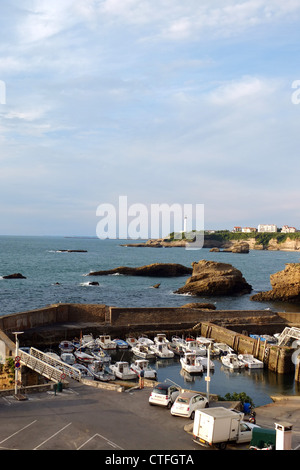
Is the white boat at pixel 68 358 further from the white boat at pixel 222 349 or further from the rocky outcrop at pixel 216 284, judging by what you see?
the rocky outcrop at pixel 216 284

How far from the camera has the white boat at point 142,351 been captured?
4106 cm

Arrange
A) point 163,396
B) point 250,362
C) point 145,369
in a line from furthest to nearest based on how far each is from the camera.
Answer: point 250,362, point 145,369, point 163,396

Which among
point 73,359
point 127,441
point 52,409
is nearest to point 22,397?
point 52,409

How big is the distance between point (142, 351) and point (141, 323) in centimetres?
642

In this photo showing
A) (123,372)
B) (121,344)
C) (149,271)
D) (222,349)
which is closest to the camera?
(123,372)

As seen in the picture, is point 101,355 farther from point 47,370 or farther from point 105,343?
point 47,370

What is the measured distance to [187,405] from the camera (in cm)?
1819

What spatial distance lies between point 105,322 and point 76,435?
105 ft

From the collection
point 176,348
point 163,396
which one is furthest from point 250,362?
point 163,396

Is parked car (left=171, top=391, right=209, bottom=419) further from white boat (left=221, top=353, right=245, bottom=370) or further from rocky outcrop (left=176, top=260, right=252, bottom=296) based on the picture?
rocky outcrop (left=176, top=260, right=252, bottom=296)

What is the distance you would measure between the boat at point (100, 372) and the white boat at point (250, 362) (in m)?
11.9

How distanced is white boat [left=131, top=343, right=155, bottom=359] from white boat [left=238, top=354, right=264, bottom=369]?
8389 mm

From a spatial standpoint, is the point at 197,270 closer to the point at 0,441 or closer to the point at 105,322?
the point at 105,322

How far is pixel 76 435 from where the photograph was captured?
15977 mm
